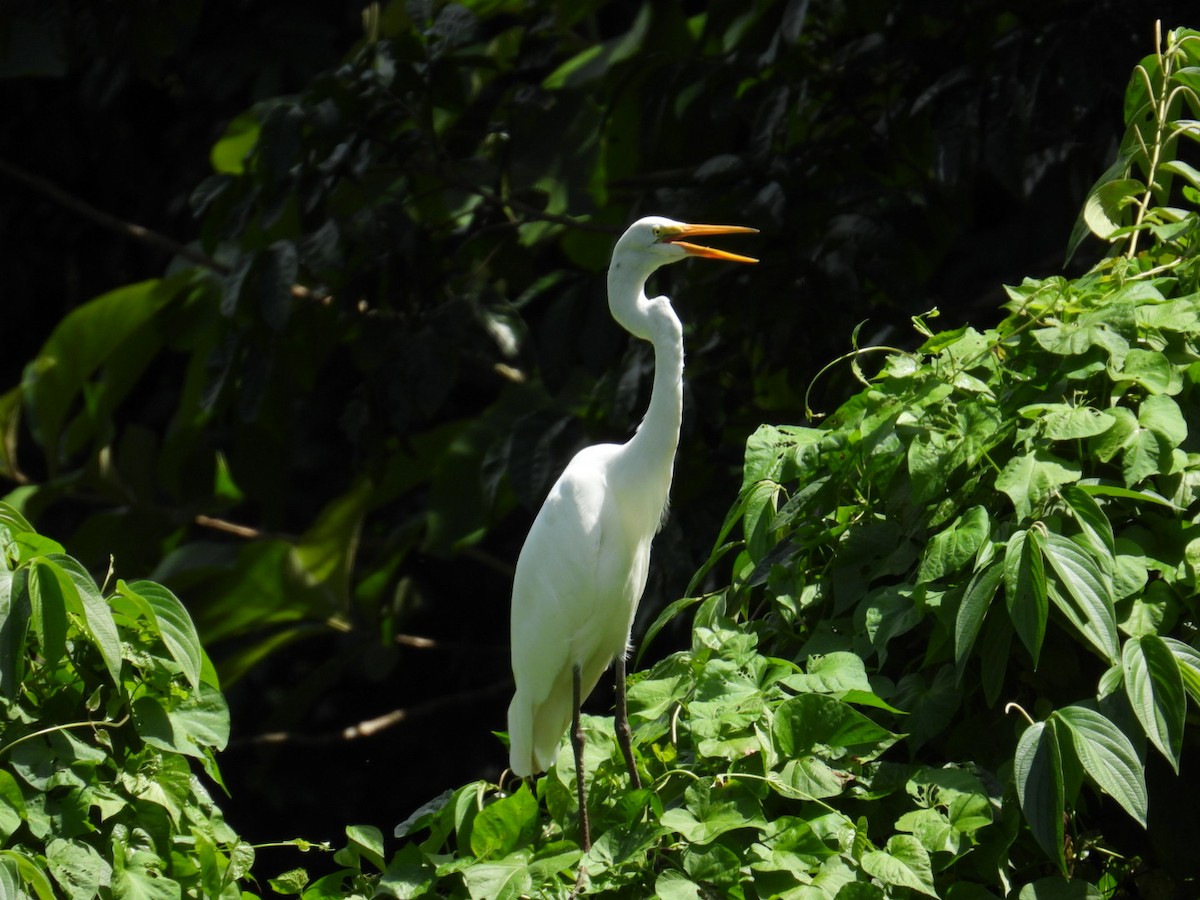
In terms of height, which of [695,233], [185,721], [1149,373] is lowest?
[185,721]

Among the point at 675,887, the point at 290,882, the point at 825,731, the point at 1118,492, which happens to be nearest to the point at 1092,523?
the point at 1118,492

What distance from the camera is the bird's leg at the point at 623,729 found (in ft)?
6.29

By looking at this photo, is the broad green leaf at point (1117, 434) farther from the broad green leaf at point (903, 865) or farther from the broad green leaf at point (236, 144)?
the broad green leaf at point (236, 144)

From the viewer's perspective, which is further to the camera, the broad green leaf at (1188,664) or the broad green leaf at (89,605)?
the broad green leaf at (89,605)

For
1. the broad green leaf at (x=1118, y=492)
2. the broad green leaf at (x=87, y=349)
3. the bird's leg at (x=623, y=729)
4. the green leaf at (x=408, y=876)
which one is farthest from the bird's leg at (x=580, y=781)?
the broad green leaf at (x=87, y=349)

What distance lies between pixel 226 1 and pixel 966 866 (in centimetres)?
413

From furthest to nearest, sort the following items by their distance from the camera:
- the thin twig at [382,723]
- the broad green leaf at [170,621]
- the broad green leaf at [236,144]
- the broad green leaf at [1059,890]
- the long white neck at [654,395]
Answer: the thin twig at [382,723], the broad green leaf at [236,144], the long white neck at [654,395], the broad green leaf at [170,621], the broad green leaf at [1059,890]

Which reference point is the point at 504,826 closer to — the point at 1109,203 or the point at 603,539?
the point at 603,539

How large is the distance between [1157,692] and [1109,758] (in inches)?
3.3

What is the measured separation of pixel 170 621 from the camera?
1.82 metres

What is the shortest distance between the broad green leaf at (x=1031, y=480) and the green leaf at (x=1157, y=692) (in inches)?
7.4

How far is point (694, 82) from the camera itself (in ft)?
10.7

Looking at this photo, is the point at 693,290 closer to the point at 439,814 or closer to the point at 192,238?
the point at 439,814

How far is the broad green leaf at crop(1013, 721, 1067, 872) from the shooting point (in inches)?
58.2
